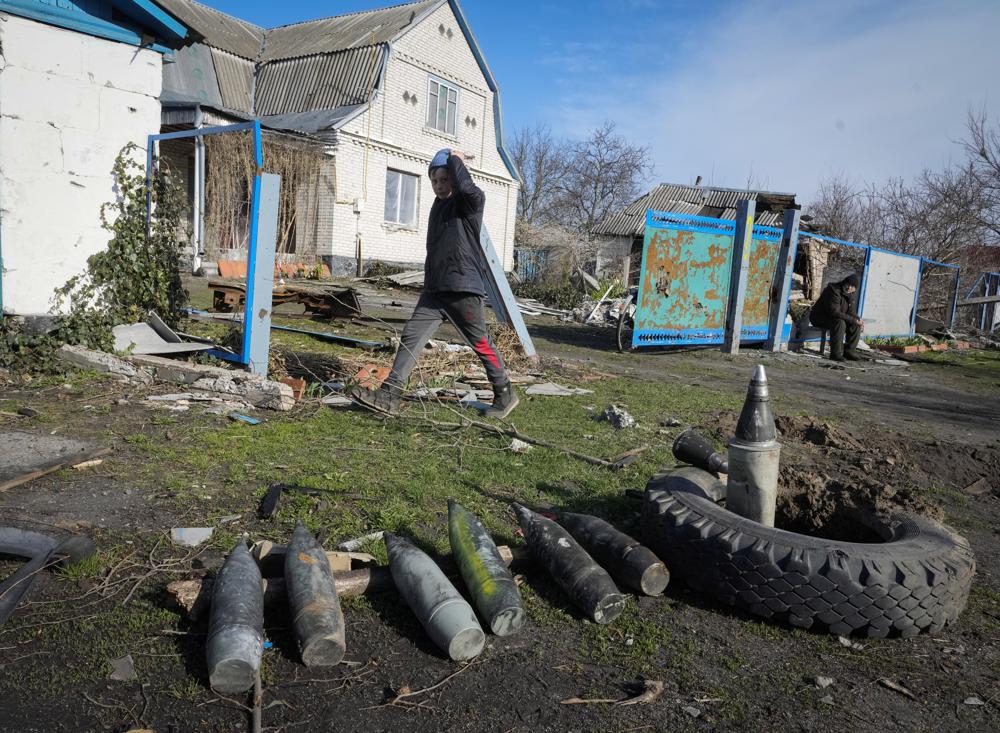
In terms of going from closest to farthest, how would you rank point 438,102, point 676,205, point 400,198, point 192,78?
point 192,78 → point 400,198 → point 438,102 → point 676,205

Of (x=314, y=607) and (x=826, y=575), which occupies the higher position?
(x=826, y=575)

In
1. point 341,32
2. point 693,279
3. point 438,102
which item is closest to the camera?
point 693,279

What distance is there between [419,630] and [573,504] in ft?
4.88

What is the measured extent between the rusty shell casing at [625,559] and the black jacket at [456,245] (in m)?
2.84

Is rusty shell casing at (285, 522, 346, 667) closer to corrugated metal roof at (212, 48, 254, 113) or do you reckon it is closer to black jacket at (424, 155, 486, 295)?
black jacket at (424, 155, 486, 295)

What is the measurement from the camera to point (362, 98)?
2041 centimetres

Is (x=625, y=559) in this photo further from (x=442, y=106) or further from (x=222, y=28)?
(x=222, y=28)

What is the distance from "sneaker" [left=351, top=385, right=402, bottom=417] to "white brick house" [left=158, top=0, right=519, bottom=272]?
576 inches

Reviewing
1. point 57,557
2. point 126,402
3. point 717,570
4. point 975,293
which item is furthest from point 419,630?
point 975,293

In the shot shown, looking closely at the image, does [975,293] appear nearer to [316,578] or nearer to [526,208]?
[316,578]

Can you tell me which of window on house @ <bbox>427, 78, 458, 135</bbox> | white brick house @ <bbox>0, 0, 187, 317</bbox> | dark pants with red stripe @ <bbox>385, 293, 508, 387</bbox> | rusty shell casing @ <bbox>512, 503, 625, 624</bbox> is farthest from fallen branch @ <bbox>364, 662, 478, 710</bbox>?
window on house @ <bbox>427, 78, 458, 135</bbox>

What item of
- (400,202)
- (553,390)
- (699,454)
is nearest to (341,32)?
(400,202)

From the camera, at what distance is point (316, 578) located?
8.04ft

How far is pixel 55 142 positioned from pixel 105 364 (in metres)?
2.16
